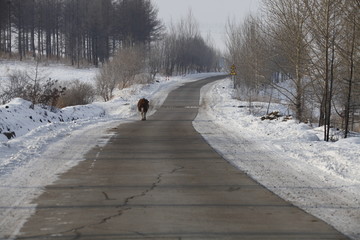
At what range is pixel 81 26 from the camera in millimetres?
97375

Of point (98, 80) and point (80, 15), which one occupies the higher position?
point (80, 15)

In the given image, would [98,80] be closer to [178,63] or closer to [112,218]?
[112,218]

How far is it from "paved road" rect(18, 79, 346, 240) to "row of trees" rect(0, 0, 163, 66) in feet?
253

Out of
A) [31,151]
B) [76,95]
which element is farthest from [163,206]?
[76,95]

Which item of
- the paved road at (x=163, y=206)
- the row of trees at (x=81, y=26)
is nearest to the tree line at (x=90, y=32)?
the row of trees at (x=81, y=26)

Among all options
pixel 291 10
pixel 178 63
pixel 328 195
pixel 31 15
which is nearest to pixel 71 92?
pixel 291 10

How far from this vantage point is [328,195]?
8.63 m

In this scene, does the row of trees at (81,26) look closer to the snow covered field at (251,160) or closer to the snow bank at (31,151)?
the snow bank at (31,151)

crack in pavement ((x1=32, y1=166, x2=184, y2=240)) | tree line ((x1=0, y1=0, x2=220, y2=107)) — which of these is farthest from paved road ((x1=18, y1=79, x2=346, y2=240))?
tree line ((x1=0, y1=0, x2=220, y2=107))

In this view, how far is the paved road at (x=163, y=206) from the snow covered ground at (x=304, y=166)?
363 mm

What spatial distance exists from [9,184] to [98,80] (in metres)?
40.7

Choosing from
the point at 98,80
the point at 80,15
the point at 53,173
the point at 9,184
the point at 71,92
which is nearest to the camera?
the point at 9,184

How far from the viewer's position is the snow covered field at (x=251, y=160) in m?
7.75

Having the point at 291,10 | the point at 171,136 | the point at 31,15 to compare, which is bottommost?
the point at 171,136
